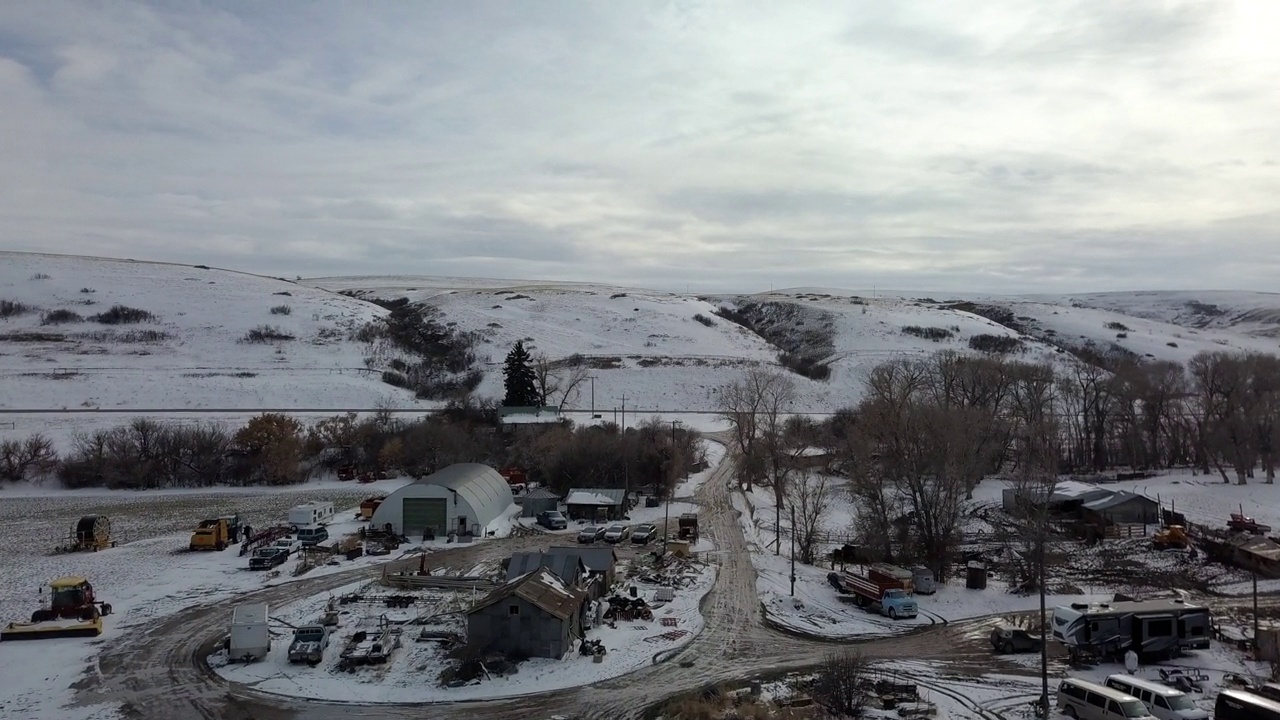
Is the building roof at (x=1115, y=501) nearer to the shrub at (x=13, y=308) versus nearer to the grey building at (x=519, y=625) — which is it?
the grey building at (x=519, y=625)

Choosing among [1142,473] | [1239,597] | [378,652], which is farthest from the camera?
[1142,473]

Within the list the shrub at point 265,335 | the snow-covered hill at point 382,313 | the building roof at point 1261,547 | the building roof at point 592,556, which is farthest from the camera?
the shrub at point 265,335

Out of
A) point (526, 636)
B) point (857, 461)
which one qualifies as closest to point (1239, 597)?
point (857, 461)

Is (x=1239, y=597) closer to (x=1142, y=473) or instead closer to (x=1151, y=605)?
(x=1151, y=605)

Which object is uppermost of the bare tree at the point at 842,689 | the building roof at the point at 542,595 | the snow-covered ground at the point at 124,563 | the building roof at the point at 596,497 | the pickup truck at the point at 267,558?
the building roof at the point at 542,595

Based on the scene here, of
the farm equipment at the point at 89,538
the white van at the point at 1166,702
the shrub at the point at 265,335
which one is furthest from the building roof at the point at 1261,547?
the shrub at the point at 265,335

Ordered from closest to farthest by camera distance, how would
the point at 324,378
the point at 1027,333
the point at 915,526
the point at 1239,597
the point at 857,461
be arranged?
the point at 1239,597, the point at 915,526, the point at 857,461, the point at 324,378, the point at 1027,333
